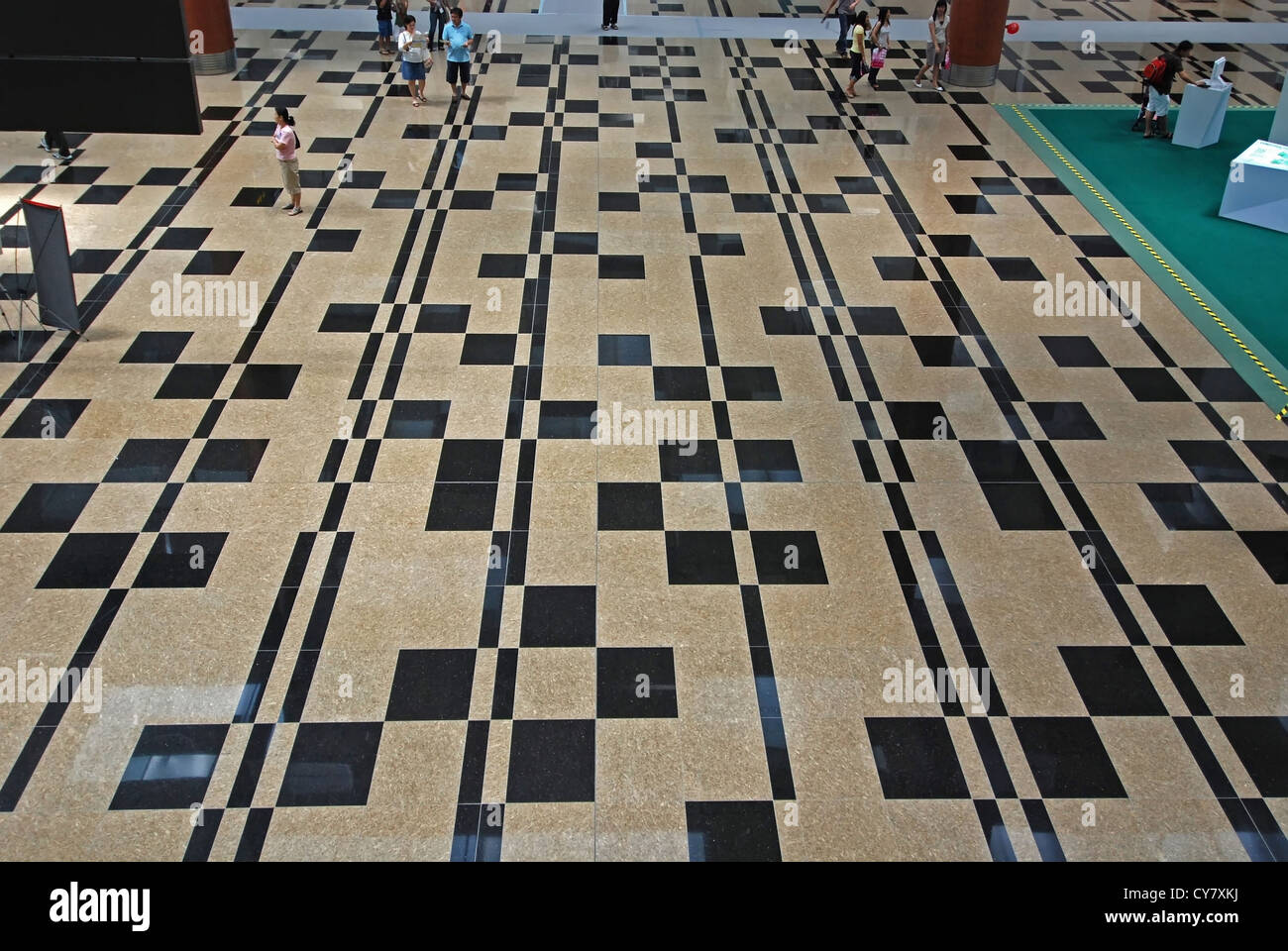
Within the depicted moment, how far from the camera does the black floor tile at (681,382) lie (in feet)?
26.9

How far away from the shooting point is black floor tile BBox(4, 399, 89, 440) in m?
7.59

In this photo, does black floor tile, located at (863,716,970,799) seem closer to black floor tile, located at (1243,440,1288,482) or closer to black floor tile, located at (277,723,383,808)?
black floor tile, located at (277,723,383,808)

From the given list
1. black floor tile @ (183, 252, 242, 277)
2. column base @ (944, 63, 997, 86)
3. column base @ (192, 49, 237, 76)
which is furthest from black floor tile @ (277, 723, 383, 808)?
column base @ (944, 63, 997, 86)

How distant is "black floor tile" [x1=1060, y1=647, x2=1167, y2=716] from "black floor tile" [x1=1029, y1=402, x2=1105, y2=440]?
2.16m

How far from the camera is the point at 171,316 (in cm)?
894

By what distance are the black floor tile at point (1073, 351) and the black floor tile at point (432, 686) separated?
17.5 feet

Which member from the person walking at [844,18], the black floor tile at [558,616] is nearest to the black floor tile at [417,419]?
the black floor tile at [558,616]

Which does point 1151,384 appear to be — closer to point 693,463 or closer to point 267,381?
point 693,463

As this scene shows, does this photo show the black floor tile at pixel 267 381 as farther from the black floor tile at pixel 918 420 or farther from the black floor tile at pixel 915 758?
the black floor tile at pixel 915 758

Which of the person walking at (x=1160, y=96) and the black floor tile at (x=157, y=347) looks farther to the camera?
the person walking at (x=1160, y=96)

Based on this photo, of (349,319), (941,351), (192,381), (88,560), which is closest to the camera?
(88,560)

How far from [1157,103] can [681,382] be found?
8154mm

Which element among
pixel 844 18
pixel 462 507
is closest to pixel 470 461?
pixel 462 507

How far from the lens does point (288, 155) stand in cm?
1013
